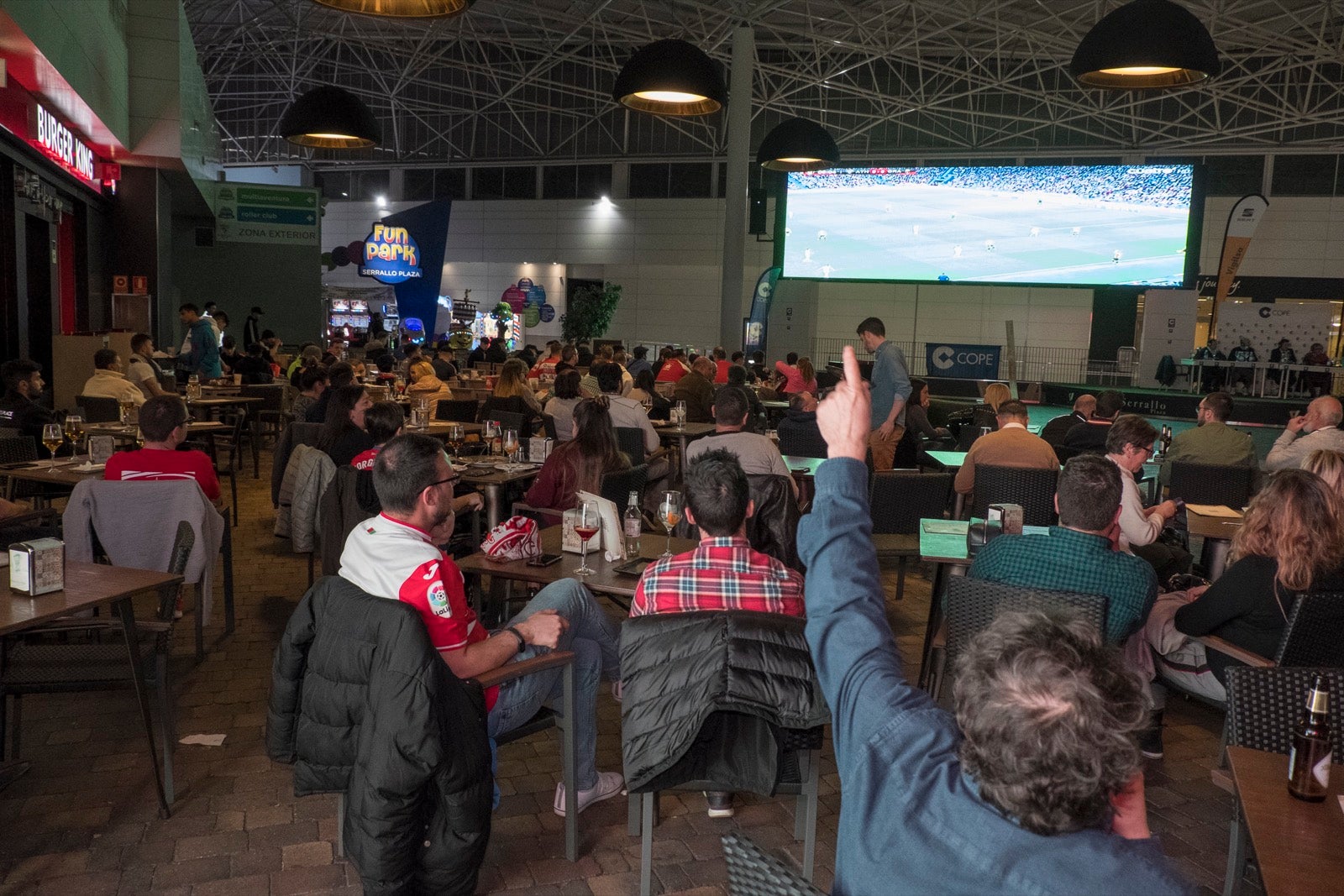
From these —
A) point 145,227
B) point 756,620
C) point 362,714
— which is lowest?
point 362,714

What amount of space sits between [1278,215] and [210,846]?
26.2 m

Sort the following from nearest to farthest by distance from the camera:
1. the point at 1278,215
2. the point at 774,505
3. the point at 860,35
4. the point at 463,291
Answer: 1. the point at 774,505
2. the point at 860,35
3. the point at 1278,215
4. the point at 463,291

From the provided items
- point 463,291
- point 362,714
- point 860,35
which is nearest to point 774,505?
point 362,714

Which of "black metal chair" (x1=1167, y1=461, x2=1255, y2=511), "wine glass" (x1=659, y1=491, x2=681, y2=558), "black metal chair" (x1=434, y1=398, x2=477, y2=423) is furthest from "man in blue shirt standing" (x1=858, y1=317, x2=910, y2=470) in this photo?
"wine glass" (x1=659, y1=491, x2=681, y2=558)

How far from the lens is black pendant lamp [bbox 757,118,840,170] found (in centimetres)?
1125

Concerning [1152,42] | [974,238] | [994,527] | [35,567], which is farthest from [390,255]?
[35,567]

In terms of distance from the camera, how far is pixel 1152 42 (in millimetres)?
5828

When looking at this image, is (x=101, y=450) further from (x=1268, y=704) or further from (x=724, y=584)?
(x=1268, y=704)

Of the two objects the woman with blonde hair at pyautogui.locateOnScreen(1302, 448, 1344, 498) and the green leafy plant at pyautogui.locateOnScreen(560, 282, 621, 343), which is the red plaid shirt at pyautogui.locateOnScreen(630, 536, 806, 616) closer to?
the woman with blonde hair at pyautogui.locateOnScreen(1302, 448, 1344, 498)

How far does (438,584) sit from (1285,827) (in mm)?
1956

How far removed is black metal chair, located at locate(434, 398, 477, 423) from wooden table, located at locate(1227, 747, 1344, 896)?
7163 mm

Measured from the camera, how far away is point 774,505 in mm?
4371

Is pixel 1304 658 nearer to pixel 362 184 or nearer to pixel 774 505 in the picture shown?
pixel 774 505

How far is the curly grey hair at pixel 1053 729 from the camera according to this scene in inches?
46.2
